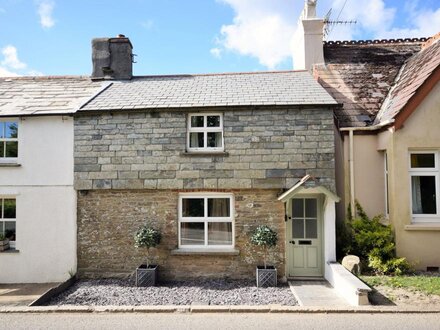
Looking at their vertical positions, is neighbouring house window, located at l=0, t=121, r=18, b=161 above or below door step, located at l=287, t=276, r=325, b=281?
above

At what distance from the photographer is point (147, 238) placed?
347 inches

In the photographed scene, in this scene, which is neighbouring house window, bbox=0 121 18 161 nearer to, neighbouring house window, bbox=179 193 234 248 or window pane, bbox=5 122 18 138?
window pane, bbox=5 122 18 138

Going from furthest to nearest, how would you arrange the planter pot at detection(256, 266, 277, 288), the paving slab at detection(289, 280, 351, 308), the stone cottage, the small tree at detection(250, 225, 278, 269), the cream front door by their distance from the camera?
the cream front door < the stone cottage < the small tree at detection(250, 225, 278, 269) < the planter pot at detection(256, 266, 277, 288) < the paving slab at detection(289, 280, 351, 308)

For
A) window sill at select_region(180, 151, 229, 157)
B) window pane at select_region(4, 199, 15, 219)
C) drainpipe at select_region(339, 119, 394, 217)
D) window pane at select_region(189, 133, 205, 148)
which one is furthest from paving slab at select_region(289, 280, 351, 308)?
window pane at select_region(4, 199, 15, 219)

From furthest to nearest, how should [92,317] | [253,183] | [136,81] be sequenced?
[136,81]
[253,183]
[92,317]

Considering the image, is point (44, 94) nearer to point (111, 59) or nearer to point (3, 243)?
point (111, 59)

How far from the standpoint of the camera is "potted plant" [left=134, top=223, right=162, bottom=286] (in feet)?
28.5

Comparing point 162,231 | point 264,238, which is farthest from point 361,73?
point 162,231

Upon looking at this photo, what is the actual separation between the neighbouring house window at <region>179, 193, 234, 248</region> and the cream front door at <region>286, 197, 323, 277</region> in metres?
1.84

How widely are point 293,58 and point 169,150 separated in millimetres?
9776

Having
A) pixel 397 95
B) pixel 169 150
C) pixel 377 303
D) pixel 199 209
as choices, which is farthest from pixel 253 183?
pixel 397 95

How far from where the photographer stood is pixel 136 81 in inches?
490

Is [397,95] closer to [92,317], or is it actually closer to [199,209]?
[199,209]

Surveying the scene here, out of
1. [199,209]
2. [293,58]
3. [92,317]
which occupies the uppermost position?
[293,58]
